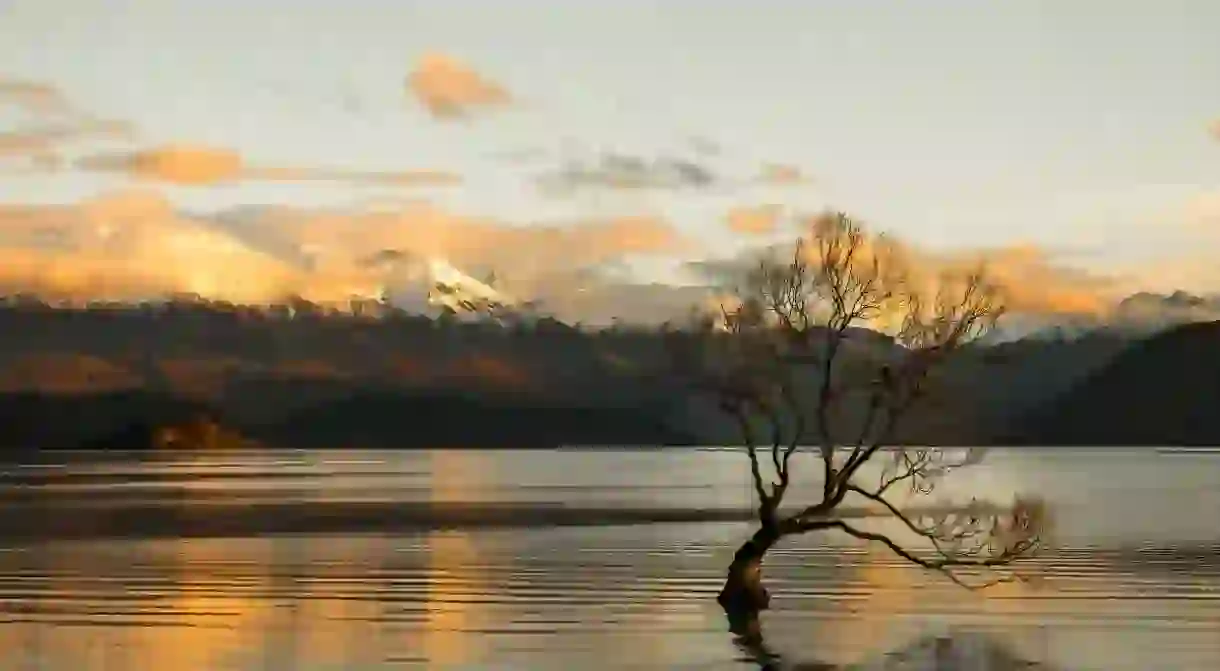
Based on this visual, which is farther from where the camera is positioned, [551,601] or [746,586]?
[551,601]

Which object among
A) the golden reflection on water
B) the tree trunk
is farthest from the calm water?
the tree trunk

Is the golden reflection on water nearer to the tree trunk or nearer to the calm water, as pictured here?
the calm water

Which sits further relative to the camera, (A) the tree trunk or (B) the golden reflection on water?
(A) the tree trunk

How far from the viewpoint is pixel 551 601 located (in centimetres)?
3681

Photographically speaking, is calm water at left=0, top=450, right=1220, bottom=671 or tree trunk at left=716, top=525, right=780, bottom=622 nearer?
calm water at left=0, top=450, right=1220, bottom=671

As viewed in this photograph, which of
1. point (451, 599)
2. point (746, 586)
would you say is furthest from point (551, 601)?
point (746, 586)

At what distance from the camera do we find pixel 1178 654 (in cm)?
2889

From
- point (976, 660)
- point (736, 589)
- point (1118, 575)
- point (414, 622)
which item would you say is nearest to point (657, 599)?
point (736, 589)

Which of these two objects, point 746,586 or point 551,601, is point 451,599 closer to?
point 551,601

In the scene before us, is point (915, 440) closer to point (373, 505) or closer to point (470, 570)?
point (470, 570)

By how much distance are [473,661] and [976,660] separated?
26.5 feet

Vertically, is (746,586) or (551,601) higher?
(746,586)

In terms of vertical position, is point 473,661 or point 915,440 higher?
point 915,440

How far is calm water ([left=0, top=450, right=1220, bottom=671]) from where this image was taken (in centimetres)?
2852
